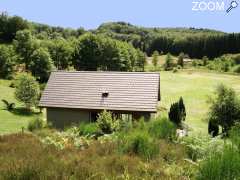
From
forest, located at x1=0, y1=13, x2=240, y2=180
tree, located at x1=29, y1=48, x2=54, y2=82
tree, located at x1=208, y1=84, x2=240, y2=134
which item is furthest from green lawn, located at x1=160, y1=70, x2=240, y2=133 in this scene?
tree, located at x1=29, y1=48, x2=54, y2=82

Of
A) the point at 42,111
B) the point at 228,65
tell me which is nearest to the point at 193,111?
the point at 42,111

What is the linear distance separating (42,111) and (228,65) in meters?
82.3

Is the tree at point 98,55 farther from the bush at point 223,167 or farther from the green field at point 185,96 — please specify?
the bush at point 223,167

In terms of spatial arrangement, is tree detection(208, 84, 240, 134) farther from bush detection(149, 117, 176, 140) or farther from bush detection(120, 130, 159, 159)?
bush detection(120, 130, 159, 159)

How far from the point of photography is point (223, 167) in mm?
5340

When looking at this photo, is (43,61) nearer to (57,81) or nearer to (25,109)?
(25,109)

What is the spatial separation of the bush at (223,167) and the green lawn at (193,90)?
3168 cm

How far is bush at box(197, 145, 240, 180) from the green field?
21.6 metres

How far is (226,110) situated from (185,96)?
1358 inches

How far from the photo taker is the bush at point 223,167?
5.30m

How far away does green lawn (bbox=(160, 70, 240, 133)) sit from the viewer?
45169 mm


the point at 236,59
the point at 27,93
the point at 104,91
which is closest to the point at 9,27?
the point at 236,59

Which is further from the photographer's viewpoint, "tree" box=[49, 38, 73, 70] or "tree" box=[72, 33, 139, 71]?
"tree" box=[72, 33, 139, 71]

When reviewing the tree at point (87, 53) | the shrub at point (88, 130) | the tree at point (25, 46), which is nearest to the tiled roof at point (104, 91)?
the shrub at point (88, 130)
